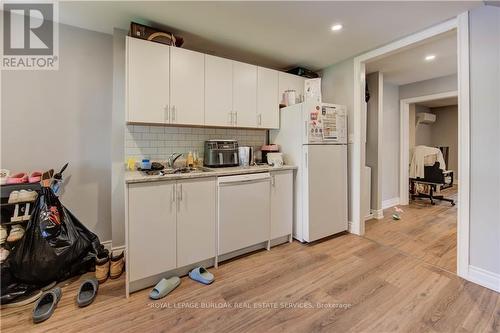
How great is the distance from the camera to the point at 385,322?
1.50 m

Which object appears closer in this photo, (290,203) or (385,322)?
(385,322)

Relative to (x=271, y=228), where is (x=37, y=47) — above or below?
above

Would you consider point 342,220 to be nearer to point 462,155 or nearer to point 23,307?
point 462,155

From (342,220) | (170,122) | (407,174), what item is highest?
(170,122)

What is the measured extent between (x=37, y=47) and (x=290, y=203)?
301cm

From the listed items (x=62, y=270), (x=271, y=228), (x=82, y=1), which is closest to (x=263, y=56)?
(x=82, y=1)

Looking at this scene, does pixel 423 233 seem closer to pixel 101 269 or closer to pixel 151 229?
pixel 151 229

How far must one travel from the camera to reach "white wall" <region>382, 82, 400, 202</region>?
13.8ft

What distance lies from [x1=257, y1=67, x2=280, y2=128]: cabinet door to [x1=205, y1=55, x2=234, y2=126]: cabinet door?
0.40 metres

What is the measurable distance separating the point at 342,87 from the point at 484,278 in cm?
245

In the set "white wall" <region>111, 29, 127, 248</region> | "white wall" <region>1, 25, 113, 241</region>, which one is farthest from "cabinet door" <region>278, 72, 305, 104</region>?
"white wall" <region>1, 25, 113, 241</region>

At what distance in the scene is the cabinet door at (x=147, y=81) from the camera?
1.98m

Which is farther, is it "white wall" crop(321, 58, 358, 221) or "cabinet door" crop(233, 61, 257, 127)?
"white wall" crop(321, 58, 358, 221)

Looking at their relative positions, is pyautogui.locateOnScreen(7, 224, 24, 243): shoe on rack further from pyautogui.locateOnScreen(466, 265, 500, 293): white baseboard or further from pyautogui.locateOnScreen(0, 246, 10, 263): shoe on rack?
pyautogui.locateOnScreen(466, 265, 500, 293): white baseboard
